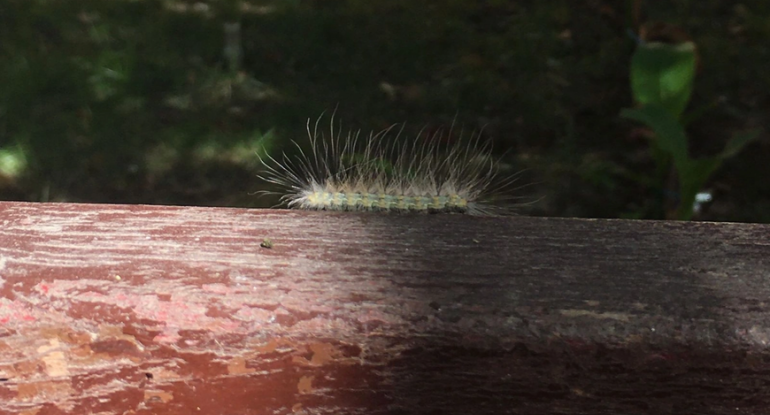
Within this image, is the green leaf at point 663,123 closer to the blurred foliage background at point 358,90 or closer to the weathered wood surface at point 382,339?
the blurred foliage background at point 358,90

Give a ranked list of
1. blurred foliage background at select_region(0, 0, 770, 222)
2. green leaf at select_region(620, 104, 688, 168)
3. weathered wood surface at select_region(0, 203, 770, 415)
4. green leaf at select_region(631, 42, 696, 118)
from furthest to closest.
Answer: blurred foliage background at select_region(0, 0, 770, 222) → green leaf at select_region(631, 42, 696, 118) → green leaf at select_region(620, 104, 688, 168) → weathered wood surface at select_region(0, 203, 770, 415)

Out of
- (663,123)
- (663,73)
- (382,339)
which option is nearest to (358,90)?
(663,73)

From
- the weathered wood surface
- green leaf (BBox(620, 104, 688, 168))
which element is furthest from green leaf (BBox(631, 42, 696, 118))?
the weathered wood surface

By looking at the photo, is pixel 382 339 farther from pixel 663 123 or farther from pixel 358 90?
pixel 358 90

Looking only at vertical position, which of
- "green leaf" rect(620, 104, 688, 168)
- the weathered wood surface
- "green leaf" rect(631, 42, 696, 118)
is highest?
"green leaf" rect(631, 42, 696, 118)

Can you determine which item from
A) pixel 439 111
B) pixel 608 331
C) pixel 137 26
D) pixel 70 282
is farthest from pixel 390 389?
pixel 137 26

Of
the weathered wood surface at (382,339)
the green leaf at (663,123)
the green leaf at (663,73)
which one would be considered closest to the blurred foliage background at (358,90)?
the green leaf at (663,73)

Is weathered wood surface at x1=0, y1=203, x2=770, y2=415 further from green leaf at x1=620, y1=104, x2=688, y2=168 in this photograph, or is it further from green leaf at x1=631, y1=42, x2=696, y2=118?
green leaf at x1=631, y1=42, x2=696, y2=118
